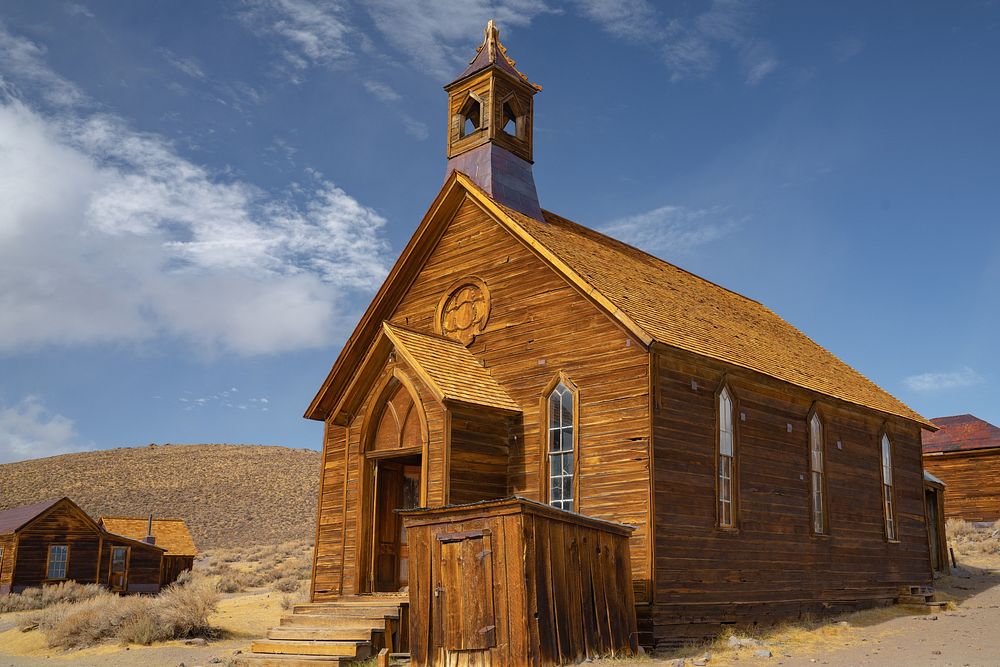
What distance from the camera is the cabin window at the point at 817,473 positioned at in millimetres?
19406

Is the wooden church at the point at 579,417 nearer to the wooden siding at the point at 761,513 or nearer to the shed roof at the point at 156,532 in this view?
the wooden siding at the point at 761,513

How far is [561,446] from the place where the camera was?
16312 mm

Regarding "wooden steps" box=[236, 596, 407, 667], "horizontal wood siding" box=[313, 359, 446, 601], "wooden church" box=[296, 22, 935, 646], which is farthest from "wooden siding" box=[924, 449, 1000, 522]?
"wooden steps" box=[236, 596, 407, 667]

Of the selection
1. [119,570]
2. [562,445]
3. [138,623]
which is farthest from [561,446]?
[119,570]

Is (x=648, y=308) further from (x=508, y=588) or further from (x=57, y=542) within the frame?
(x=57, y=542)

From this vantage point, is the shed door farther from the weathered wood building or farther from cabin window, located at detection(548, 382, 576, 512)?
the weathered wood building

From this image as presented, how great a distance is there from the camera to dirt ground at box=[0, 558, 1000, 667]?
13.6m

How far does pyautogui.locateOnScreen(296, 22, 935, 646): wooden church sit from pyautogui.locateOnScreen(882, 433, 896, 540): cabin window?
1.57 ft

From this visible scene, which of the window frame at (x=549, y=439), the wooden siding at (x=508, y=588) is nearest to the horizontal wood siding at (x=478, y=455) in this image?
the window frame at (x=549, y=439)

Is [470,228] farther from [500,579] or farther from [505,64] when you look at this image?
[500,579]

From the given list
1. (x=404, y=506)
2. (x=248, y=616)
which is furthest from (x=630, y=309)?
(x=248, y=616)

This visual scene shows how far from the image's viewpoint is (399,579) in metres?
17.8

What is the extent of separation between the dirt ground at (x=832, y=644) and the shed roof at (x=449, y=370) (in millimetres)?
5088

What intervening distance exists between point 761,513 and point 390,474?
6819 millimetres
